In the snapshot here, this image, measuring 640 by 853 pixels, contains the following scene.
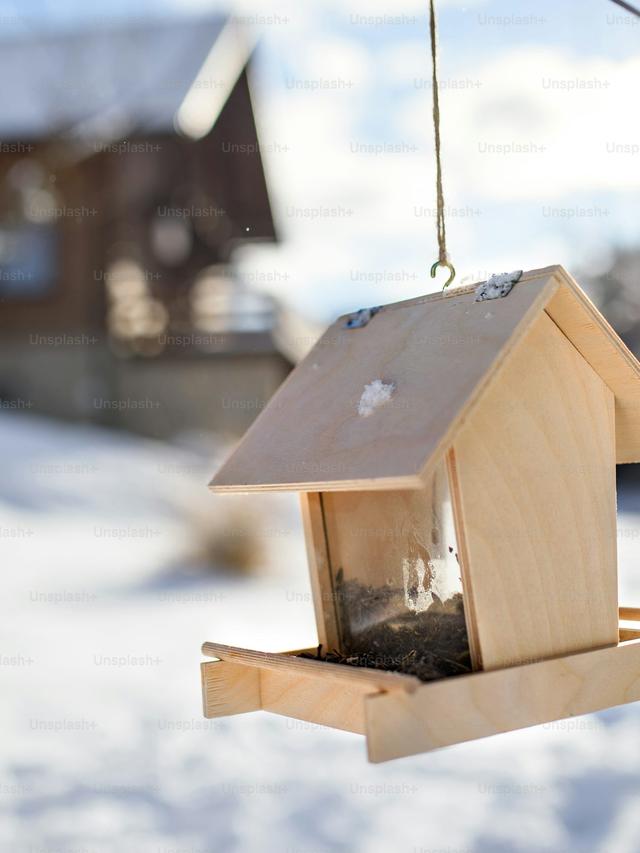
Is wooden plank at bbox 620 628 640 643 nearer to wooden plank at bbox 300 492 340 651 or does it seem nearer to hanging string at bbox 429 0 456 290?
wooden plank at bbox 300 492 340 651

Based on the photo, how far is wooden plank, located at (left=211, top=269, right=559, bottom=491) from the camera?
1.51 m

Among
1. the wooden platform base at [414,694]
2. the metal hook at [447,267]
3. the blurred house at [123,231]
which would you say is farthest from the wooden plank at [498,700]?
the blurred house at [123,231]

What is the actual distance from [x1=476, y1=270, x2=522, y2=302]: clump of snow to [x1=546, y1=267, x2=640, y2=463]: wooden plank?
8 cm

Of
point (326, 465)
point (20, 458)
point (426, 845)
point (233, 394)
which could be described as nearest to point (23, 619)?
point (426, 845)

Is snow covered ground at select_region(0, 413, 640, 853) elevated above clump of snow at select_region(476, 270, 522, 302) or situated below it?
below

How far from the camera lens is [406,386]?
1.67m

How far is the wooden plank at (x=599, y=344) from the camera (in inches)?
66.5

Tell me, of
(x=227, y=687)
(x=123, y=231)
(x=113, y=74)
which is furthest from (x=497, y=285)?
(x=123, y=231)

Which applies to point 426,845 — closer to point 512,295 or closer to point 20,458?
point 512,295

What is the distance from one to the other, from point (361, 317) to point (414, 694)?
82 cm

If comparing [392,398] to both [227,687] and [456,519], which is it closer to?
[456,519]

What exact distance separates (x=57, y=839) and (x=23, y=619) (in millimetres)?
2173

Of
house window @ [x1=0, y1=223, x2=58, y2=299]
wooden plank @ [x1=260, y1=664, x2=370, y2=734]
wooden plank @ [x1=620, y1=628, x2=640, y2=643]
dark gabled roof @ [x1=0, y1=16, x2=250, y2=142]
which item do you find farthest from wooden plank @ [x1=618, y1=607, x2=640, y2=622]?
house window @ [x1=0, y1=223, x2=58, y2=299]

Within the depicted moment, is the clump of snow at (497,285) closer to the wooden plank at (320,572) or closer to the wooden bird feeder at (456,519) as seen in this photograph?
the wooden bird feeder at (456,519)
